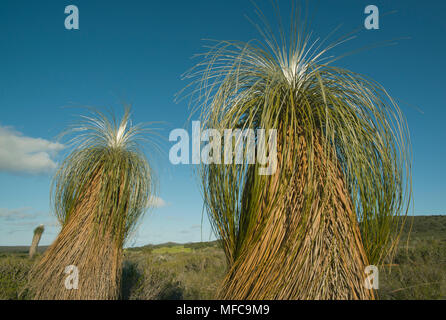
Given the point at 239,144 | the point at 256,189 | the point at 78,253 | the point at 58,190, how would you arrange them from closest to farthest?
1. the point at 256,189
2. the point at 239,144
3. the point at 78,253
4. the point at 58,190

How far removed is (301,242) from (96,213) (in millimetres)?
2756

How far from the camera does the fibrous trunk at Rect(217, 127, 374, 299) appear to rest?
→ 1.85 meters

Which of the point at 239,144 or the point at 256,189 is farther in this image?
Result: the point at 239,144

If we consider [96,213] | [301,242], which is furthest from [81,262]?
[301,242]

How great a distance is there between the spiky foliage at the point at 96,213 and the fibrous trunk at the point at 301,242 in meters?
2.23

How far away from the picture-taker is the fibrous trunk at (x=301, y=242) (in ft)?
6.07

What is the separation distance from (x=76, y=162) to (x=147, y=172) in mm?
986

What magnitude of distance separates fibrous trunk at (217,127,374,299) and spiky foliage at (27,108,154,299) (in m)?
2.23

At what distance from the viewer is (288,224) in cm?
200

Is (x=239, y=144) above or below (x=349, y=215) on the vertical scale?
above

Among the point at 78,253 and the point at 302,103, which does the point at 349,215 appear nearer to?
the point at 302,103

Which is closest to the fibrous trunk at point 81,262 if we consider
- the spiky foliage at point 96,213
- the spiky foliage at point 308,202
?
the spiky foliage at point 96,213
